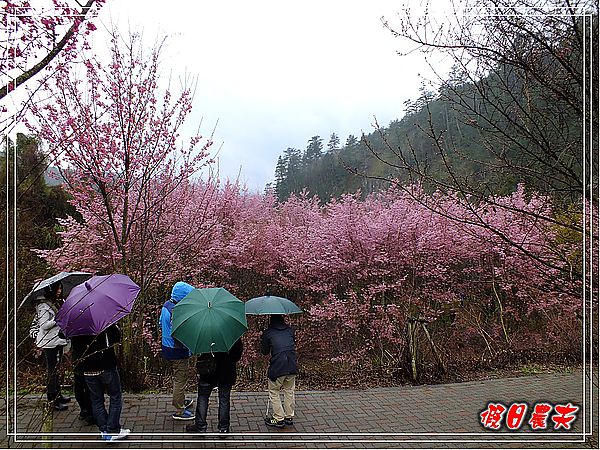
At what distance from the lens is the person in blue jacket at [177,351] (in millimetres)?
3525

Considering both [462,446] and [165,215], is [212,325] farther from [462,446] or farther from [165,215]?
[165,215]

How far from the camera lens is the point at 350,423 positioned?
12.1 ft

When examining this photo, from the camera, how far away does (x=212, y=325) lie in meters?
3.21

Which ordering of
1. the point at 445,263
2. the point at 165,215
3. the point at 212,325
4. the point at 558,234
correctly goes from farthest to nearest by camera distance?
the point at 445,263
the point at 165,215
the point at 558,234
the point at 212,325

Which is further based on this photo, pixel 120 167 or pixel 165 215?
pixel 165 215

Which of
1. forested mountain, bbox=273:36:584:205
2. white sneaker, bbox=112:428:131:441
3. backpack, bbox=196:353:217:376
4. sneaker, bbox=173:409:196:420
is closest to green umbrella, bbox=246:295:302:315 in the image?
backpack, bbox=196:353:217:376

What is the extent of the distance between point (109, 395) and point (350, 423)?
5.65 feet

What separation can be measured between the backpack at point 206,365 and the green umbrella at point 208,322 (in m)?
0.18

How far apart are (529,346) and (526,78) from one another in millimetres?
4269

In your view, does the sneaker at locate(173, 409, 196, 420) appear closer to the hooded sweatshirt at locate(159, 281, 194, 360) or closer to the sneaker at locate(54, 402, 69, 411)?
the hooded sweatshirt at locate(159, 281, 194, 360)

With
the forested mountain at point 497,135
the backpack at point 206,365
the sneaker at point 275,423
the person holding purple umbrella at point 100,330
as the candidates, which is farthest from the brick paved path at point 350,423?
the forested mountain at point 497,135

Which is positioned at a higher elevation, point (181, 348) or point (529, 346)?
point (181, 348)

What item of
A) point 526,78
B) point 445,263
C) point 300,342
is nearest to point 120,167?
point 300,342

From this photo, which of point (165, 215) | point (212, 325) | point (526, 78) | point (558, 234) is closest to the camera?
point (526, 78)
